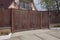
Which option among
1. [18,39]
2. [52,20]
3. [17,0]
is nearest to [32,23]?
[52,20]

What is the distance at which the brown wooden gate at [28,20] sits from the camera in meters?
15.8

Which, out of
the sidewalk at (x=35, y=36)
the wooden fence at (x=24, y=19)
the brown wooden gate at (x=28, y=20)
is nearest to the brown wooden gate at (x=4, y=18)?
the wooden fence at (x=24, y=19)

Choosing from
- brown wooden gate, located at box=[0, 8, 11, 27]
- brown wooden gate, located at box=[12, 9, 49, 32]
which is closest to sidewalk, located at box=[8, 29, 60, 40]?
brown wooden gate, located at box=[0, 8, 11, 27]

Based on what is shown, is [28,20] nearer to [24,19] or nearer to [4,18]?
[24,19]

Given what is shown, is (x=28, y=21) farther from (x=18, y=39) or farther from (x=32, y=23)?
(x=18, y=39)

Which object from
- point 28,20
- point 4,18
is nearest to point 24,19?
point 28,20

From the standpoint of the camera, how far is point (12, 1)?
21.3 m

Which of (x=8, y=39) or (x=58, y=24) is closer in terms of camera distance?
(x=8, y=39)

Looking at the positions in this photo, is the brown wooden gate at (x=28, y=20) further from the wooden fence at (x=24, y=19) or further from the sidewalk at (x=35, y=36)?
the sidewalk at (x=35, y=36)

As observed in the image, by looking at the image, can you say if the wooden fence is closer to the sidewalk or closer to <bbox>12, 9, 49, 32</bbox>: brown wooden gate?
<bbox>12, 9, 49, 32</bbox>: brown wooden gate

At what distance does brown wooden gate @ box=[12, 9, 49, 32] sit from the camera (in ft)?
51.7

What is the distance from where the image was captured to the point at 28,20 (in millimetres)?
16875

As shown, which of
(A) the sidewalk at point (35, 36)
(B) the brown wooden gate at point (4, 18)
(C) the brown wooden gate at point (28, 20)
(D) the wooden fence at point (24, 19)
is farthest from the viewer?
(C) the brown wooden gate at point (28, 20)

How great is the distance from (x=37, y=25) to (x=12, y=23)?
3.43 metres
